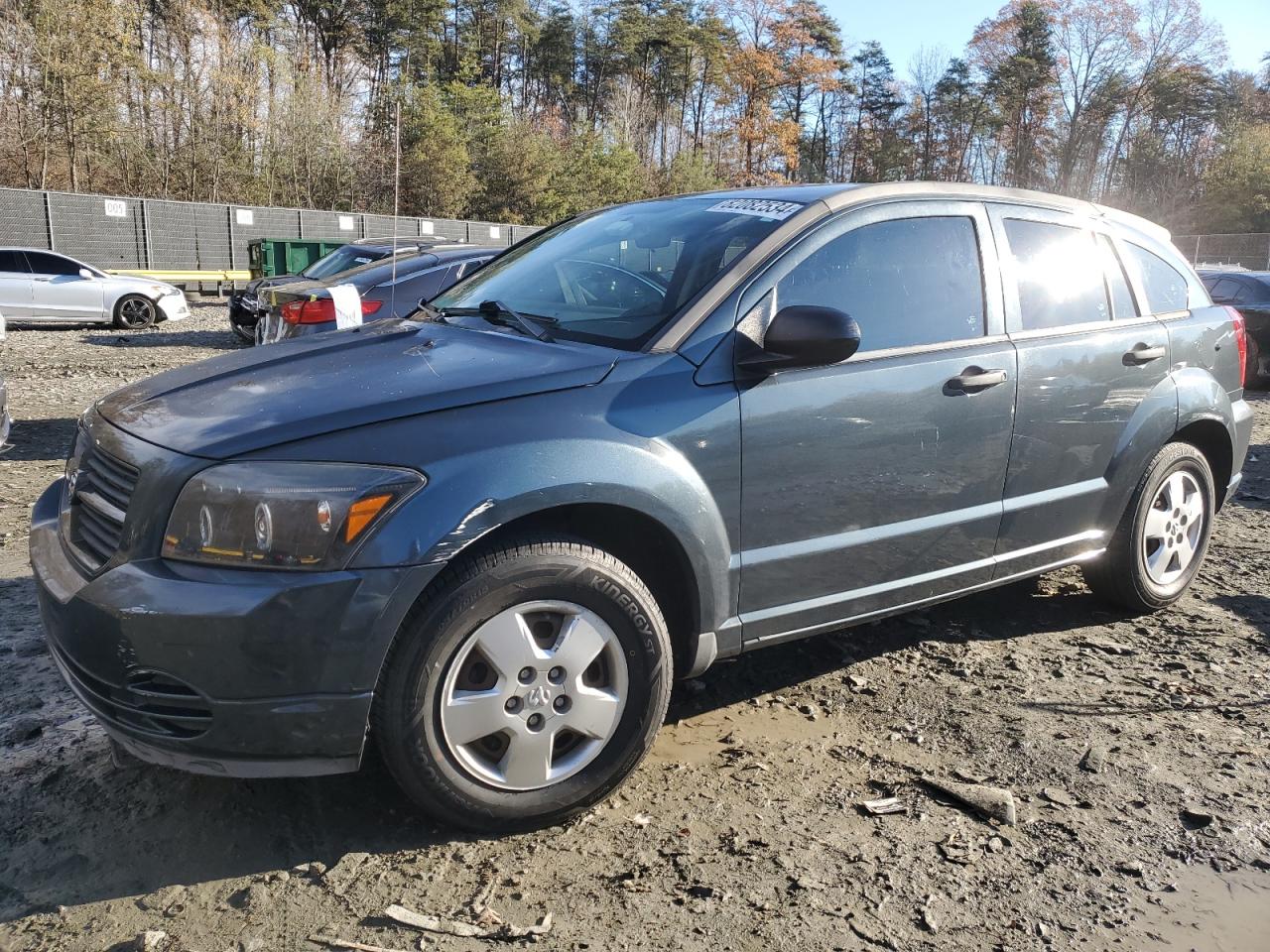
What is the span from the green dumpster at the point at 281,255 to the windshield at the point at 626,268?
21.0 meters

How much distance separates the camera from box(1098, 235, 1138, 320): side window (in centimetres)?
405

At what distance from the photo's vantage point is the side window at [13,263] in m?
15.2

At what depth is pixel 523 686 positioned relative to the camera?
8.44 feet

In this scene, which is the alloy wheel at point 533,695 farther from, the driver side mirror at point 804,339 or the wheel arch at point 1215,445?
the wheel arch at point 1215,445

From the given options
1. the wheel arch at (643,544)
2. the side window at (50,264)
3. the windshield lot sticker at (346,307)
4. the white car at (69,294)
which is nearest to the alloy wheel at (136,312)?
the white car at (69,294)

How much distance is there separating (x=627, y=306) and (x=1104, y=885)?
2099 millimetres

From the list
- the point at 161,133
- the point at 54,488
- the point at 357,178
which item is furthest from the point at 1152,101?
the point at 54,488

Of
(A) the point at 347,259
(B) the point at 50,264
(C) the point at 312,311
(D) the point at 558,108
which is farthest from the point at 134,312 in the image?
(D) the point at 558,108

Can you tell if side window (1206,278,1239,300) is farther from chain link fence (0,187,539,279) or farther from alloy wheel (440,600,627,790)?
chain link fence (0,187,539,279)

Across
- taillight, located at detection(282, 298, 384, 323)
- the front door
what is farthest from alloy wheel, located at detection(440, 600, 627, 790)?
taillight, located at detection(282, 298, 384, 323)

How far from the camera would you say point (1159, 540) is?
4.34 meters

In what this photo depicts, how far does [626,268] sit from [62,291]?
1512cm

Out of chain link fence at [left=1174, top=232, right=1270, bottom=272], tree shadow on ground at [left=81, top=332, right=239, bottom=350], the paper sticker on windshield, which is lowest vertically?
tree shadow on ground at [left=81, top=332, right=239, bottom=350]

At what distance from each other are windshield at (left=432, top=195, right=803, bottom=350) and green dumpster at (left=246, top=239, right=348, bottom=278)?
21.0 meters
